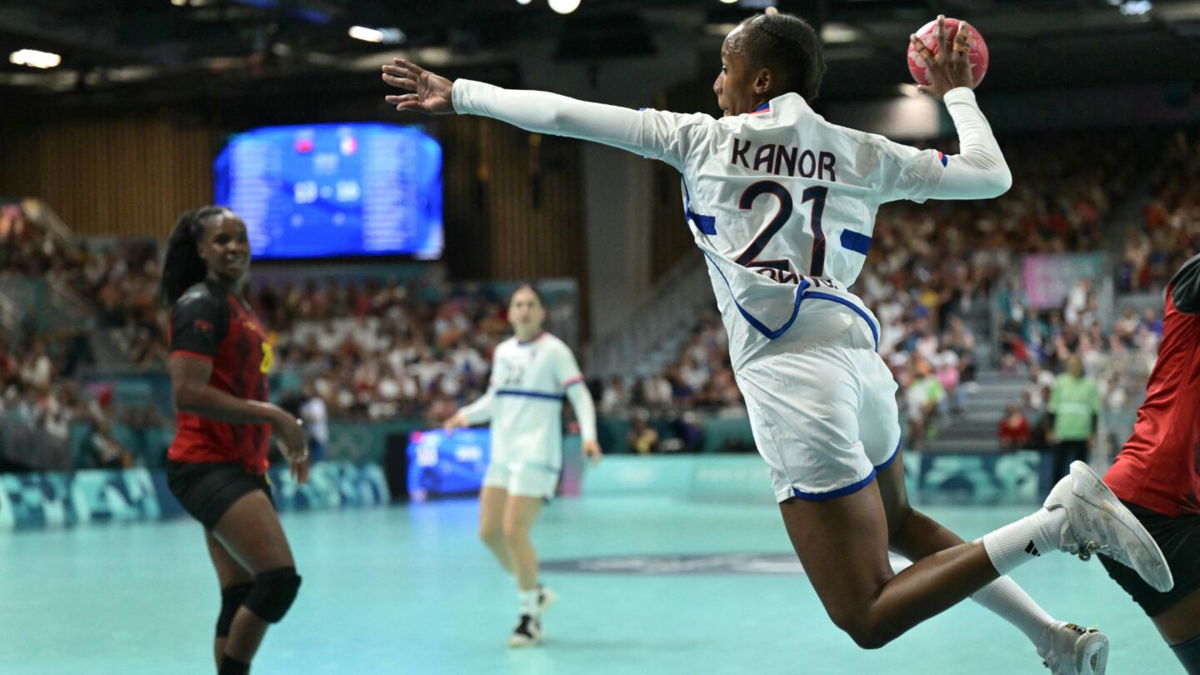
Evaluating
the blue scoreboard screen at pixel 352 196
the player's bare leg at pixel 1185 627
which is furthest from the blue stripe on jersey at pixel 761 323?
the blue scoreboard screen at pixel 352 196

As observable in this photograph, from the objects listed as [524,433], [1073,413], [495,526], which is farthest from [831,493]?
[1073,413]

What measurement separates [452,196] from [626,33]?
7.91 metres

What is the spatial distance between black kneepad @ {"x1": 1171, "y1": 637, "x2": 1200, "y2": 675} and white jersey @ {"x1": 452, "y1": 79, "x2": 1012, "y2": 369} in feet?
4.72

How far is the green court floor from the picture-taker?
7.65 metres

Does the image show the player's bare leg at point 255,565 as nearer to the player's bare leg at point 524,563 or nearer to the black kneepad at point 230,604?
the black kneepad at point 230,604

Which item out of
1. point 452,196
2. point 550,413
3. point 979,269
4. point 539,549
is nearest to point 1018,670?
point 550,413

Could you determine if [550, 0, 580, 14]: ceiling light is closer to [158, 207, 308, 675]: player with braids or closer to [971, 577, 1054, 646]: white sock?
[158, 207, 308, 675]: player with braids

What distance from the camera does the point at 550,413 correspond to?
966 centimetres

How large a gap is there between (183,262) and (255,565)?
1.40 metres

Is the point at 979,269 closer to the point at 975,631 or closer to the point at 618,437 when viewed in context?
the point at 618,437

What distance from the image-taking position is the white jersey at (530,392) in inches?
372

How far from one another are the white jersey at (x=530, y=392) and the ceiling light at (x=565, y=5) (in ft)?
47.8

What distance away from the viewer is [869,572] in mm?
4145

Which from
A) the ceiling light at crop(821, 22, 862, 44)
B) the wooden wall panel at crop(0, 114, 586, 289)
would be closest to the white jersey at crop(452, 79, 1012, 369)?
the ceiling light at crop(821, 22, 862, 44)
